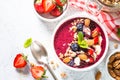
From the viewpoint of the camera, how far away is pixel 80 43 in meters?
1.56

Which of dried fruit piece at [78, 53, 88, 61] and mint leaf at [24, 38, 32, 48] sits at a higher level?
mint leaf at [24, 38, 32, 48]

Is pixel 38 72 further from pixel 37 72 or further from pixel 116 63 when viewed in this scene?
pixel 116 63

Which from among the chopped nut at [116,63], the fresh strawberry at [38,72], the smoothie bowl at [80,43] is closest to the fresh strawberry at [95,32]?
the smoothie bowl at [80,43]

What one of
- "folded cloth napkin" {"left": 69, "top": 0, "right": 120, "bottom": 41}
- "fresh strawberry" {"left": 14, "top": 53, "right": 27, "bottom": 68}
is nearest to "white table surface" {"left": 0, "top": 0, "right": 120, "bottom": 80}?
"fresh strawberry" {"left": 14, "top": 53, "right": 27, "bottom": 68}

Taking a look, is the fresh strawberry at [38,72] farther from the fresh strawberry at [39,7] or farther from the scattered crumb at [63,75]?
the fresh strawberry at [39,7]

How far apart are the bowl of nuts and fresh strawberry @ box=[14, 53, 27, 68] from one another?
0.28m

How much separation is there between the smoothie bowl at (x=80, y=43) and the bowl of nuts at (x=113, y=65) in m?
0.05

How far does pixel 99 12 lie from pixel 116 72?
0.68 feet

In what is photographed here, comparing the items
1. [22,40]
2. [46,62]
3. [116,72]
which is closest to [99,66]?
[116,72]

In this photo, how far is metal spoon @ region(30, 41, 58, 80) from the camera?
1.63 m

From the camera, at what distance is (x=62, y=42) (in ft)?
5.22

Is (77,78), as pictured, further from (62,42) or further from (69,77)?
(62,42)

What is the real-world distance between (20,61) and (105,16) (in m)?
0.33

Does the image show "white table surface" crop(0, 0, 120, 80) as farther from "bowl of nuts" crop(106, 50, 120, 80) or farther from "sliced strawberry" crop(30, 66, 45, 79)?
"bowl of nuts" crop(106, 50, 120, 80)
